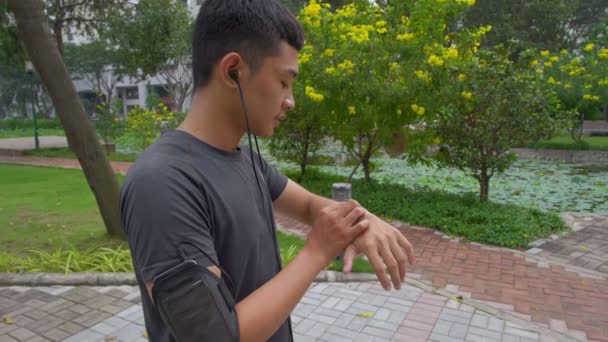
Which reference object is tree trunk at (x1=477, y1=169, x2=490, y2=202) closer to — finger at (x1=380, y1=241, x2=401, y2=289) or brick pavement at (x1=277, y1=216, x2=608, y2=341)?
brick pavement at (x1=277, y1=216, x2=608, y2=341)

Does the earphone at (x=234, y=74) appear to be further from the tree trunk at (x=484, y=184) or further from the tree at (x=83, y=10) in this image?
the tree at (x=83, y=10)

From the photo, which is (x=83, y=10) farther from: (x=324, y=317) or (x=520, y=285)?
(x=520, y=285)

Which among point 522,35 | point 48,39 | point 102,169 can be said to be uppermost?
point 522,35

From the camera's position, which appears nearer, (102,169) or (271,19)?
(271,19)

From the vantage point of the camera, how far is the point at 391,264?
3.54 feet

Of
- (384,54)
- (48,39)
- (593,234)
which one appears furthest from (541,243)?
(48,39)

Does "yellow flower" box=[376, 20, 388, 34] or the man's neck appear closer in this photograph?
the man's neck

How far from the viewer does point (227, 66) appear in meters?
1.08

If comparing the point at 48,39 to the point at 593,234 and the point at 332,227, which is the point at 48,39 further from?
the point at 593,234

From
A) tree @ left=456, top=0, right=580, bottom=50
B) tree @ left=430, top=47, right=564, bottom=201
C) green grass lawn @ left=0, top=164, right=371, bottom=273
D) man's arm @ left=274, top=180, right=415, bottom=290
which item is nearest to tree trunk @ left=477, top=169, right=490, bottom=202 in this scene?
tree @ left=430, top=47, right=564, bottom=201

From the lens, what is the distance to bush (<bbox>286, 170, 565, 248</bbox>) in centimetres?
579

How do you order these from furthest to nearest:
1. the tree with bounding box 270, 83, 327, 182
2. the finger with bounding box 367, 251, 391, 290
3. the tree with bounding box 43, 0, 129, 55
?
the tree with bounding box 43, 0, 129, 55 < the tree with bounding box 270, 83, 327, 182 < the finger with bounding box 367, 251, 391, 290

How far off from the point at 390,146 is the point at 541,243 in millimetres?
3103

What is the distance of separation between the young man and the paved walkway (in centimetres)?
259
